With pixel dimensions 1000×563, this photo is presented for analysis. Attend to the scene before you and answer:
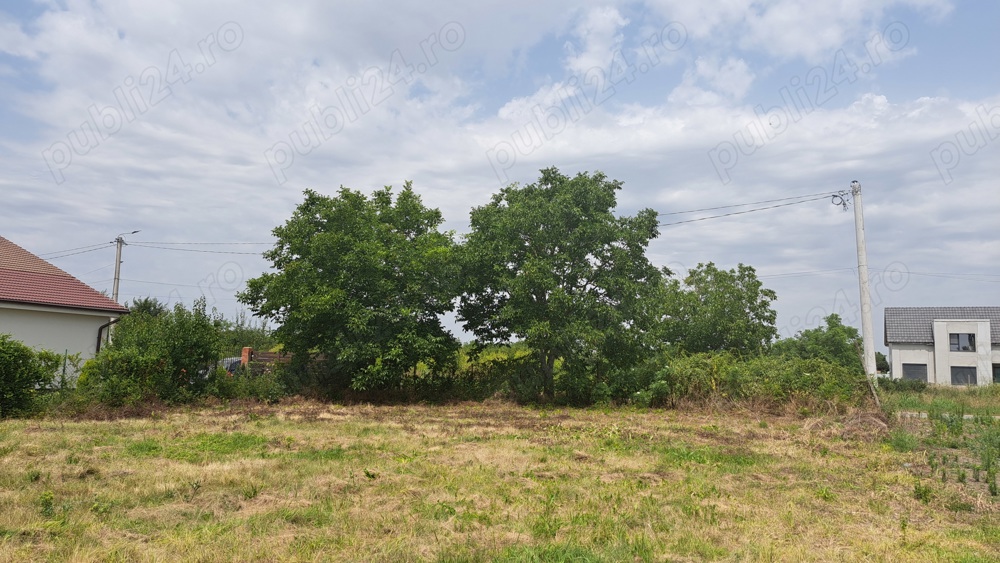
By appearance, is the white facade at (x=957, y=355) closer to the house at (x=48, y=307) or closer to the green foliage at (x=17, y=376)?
the house at (x=48, y=307)

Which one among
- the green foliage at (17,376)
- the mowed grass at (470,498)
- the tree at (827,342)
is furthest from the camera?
the tree at (827,342)

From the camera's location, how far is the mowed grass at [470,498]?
560cm

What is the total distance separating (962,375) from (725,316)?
26886mm

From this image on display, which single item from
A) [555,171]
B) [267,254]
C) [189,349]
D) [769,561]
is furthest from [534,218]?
[769,561]

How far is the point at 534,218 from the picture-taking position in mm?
21078

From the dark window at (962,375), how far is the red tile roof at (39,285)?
52876 millimetres

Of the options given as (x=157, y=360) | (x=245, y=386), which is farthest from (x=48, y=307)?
(x=245, y=386)

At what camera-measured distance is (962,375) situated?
Result: 4778 centimetres

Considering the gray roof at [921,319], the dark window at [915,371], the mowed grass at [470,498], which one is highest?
the gray roof at [921,319]

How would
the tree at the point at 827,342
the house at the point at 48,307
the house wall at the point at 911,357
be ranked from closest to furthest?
the house at the point at 48,307 < the tree at the point at 827,342 < the house wall at the point at 911,357

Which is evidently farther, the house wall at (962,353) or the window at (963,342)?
the window at (963,342)

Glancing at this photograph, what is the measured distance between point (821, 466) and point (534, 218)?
12674mm

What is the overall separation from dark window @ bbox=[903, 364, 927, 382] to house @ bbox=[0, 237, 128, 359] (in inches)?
2056

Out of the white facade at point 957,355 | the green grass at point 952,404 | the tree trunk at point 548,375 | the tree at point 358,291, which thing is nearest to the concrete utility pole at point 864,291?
the green grass at point 952,404
